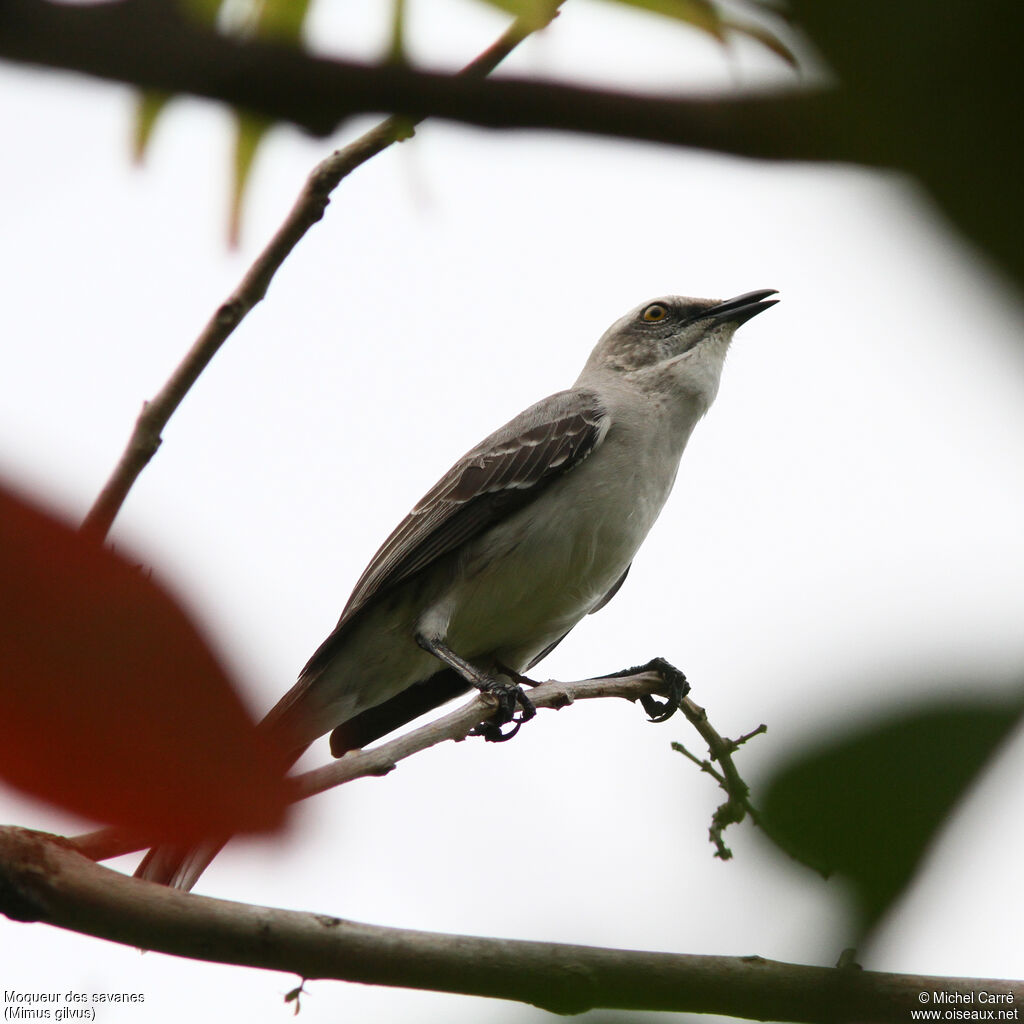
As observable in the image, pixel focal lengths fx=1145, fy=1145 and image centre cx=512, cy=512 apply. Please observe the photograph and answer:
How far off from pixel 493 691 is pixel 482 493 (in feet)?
6.83

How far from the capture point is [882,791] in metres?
0.71

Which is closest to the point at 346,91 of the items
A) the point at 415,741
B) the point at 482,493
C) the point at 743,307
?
the point at 415,741

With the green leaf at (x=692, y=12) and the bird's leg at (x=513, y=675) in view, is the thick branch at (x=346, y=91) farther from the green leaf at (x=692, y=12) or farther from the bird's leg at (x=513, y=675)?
the bird's leg at (x=513, y=675)

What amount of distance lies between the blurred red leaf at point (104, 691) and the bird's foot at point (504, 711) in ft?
17.5

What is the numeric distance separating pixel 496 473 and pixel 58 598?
778 cm

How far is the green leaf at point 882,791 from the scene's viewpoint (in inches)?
26.0

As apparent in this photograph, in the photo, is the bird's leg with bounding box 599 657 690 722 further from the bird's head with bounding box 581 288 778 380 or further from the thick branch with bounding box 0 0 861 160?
the thick branch with bounding box 0 0 861 160

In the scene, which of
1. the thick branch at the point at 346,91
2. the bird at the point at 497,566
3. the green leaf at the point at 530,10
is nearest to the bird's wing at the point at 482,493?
the bird at the point at 497,566

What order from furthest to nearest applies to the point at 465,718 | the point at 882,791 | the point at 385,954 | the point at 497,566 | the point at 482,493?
the point at 482,493
the point at 497,566
the point at 465,718
the point at 385,954
the point at 882,791

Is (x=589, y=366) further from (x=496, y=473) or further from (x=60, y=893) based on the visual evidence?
(x=60, y=893)

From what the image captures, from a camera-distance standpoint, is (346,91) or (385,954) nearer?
(346,91)

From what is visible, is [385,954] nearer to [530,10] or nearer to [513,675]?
[530,10]

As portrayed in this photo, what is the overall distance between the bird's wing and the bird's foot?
1.06 meters

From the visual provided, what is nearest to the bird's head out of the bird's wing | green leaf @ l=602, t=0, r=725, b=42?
the bird's wing
